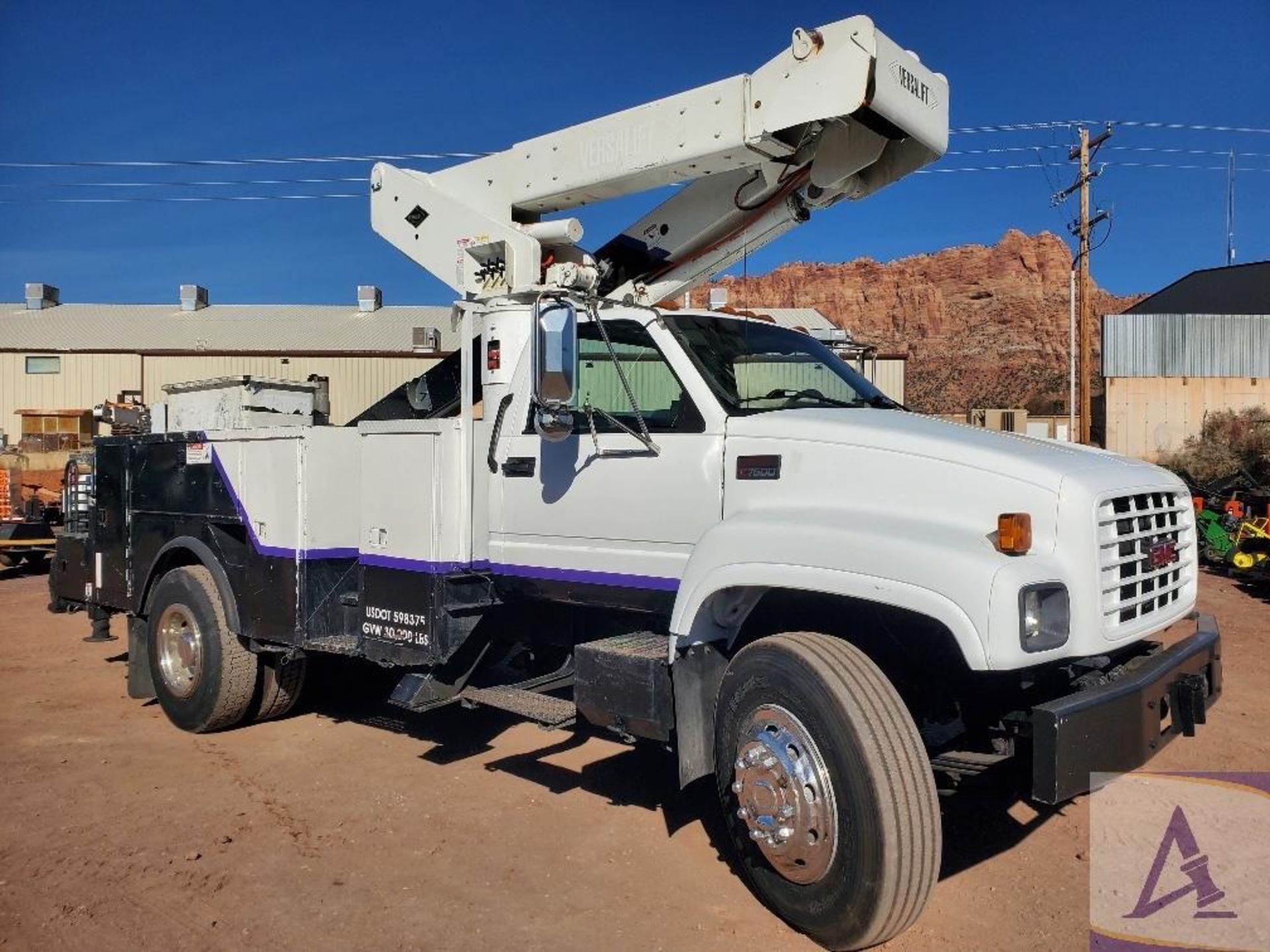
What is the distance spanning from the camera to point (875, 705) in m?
3.60

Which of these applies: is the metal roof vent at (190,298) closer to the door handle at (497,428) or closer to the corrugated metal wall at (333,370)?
the corrugated metal wall at (333,370)

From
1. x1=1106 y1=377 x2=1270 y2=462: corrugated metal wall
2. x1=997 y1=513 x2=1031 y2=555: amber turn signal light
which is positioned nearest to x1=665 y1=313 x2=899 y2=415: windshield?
x1=997 y1=513 x2=1031 y2=555: amber turn signal light

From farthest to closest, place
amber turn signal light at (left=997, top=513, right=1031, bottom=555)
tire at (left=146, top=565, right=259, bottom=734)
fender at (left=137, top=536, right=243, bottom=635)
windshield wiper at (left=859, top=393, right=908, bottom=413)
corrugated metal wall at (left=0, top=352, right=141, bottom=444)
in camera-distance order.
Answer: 1. corrugated metal wall at (left=0, top=352, right=141, bottom=444)
2. tire at (left=146, top=565, right=259, bottom=734)
3. fender at (left=137, top=536, right=243, bottom=635)
4. windshield wiper at (left=859, top=393, right=908, bottom=413)
5. amber turn signal light at (left=997, top=513, right=1031, bottom=555)

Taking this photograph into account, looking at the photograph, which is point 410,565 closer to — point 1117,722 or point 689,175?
point 689,175

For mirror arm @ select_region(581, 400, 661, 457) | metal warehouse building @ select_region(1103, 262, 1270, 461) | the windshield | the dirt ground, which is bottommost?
the dirt ground

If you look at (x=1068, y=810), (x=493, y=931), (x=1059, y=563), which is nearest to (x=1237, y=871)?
(x=1068, y=810)

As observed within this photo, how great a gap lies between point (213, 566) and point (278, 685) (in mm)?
893

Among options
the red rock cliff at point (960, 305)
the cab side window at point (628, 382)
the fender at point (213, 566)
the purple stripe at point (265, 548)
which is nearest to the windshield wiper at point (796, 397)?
the cab side window at point (628, 382)

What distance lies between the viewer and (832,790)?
3.63m

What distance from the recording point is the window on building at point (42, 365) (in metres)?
35.8

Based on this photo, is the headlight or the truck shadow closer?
the headlight

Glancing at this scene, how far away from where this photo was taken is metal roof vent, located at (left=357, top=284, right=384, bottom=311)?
1587 inches

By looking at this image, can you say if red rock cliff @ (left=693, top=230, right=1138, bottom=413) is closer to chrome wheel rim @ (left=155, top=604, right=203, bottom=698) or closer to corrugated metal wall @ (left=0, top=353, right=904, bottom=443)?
corrugated metal wall @ (left=0, top=353, right=904, bottom=443)

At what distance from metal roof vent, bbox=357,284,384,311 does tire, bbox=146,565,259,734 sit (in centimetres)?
3498
